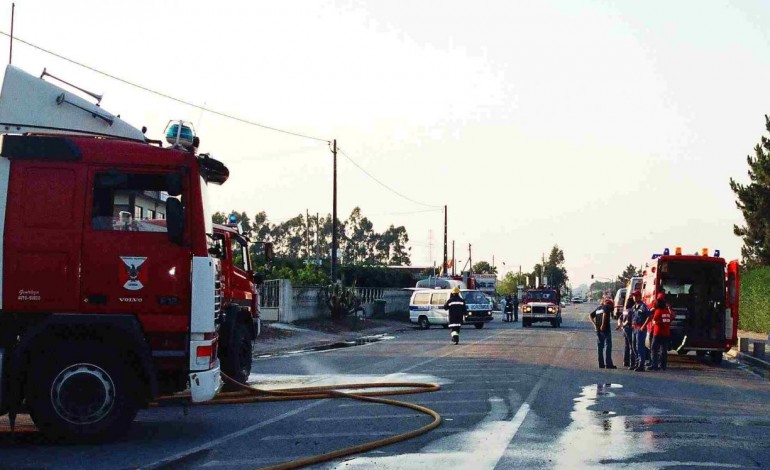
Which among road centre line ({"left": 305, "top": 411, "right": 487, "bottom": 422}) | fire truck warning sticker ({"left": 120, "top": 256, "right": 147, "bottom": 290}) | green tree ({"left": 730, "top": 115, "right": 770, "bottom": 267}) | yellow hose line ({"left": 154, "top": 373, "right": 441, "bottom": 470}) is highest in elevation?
green tree ({"left": 730, "top": 115, "right": 770, "bottom": 267})

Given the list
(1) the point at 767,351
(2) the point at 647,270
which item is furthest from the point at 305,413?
(1) the point at 767,351

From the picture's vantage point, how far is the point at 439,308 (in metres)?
47.9

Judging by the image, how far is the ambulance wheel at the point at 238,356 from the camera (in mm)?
15797

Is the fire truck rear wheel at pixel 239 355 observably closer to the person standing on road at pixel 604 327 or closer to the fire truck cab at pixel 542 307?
the person standing on road at pixel 604 327

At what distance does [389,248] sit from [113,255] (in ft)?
511

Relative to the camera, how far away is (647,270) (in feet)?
86.2

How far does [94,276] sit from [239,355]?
592cm

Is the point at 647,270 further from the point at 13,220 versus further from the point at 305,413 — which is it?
the point at 13,220

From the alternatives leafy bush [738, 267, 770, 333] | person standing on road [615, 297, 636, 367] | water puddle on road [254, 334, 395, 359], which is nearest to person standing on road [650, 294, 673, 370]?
person standing on road [615, 297, 636, 367]

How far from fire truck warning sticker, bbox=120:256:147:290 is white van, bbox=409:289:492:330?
37.4 m

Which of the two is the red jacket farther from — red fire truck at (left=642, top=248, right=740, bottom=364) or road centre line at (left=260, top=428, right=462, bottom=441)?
road centre line at (left=260, top=428, right=462, bottom=441)

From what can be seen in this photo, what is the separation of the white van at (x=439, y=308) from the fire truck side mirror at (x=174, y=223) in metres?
37.4

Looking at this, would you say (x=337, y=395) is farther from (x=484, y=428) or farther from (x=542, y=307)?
(x=542, y=307)

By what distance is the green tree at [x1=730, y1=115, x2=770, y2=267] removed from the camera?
58.2 meters
